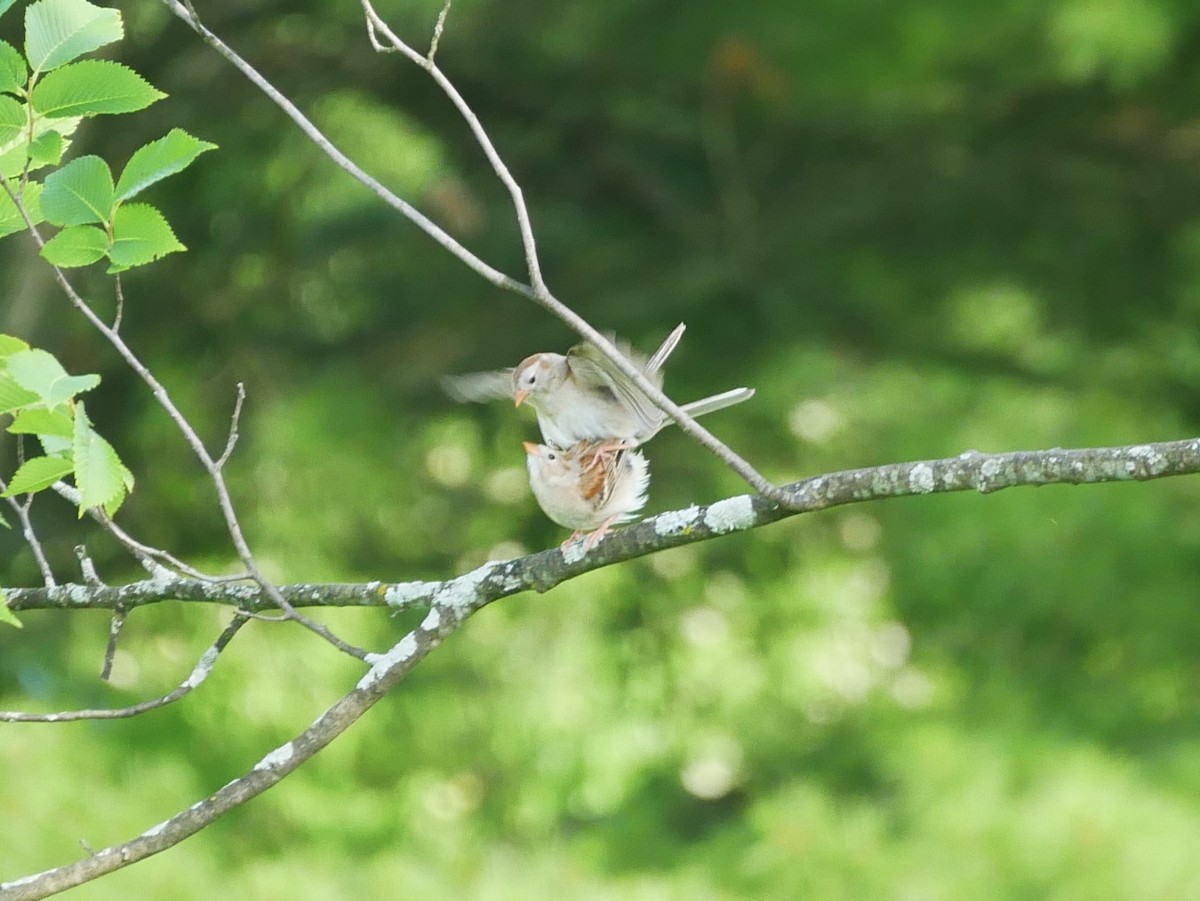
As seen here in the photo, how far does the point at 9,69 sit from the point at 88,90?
80 millimetres

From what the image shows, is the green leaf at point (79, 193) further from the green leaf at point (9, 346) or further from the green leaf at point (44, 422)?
the green leaf at point (44, 422)

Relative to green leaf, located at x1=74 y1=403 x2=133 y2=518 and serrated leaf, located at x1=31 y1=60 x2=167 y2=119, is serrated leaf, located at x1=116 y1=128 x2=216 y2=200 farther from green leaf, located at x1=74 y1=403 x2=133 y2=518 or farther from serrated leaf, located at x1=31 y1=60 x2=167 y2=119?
green leaf, located at x1=74 y1=403 x2=133 y2=518

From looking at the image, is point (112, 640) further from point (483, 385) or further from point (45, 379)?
point (483, 385)

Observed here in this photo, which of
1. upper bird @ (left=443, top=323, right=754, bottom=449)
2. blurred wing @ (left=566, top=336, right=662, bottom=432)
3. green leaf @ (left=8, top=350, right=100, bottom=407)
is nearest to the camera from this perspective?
green leaf @ (left=8, top=350, right=100, bottom=407)

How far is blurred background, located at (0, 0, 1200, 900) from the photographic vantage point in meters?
4.30

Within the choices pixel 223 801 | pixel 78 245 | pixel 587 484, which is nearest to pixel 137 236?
pixel 78 245

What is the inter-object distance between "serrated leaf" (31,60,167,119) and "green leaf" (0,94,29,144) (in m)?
0.03

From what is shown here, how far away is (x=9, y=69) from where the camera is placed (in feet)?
5.10

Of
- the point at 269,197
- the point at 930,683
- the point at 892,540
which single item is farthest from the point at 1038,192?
the point at 269,197

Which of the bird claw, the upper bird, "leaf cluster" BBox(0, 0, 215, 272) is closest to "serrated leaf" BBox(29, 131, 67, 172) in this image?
"leaf cluster" BBox(0, 0, 215, 272)

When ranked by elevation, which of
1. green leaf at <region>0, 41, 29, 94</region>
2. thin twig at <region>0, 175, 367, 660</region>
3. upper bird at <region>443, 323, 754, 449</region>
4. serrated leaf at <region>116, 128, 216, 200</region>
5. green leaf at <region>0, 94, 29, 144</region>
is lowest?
upper bird at <region>443, 323, 754, 449</region>

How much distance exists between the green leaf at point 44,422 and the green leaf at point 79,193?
267mm

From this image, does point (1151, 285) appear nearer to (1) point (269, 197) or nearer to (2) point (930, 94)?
(2) point (930, 94)

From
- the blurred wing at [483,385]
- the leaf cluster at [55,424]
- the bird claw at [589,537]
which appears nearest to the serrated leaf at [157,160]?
the leaf cluster at [55,424]
